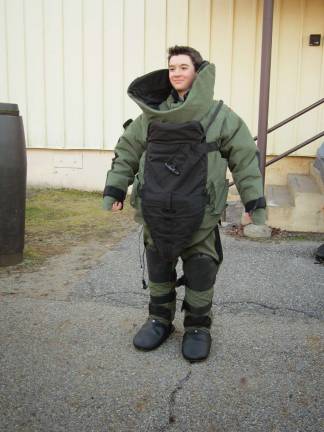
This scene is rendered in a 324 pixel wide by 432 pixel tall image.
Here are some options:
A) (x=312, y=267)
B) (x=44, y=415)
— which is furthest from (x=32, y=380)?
(x=312, y=267)

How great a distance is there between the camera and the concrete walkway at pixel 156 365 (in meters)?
2.28

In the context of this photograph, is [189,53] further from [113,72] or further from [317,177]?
[113,72]

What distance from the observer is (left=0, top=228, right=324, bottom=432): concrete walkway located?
2.28 metres

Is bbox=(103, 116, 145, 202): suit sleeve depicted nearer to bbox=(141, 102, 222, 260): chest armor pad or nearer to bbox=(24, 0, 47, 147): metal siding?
bbox=(141, 102, 222, 260): chest armor pad

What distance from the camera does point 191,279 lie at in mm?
2871

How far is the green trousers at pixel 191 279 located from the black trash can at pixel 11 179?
1.67m

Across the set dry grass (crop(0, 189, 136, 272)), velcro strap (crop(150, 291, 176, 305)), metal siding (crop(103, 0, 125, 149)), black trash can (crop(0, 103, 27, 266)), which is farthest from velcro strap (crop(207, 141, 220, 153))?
metal siding (crop(103, 0, 125, 149))

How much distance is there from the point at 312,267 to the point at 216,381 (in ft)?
7.19

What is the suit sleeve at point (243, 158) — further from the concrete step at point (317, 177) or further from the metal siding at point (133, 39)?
the metal siding at point (133, 39)

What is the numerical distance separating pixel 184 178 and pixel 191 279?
0.60 meters

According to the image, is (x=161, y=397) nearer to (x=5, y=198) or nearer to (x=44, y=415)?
(x=44, y=415)

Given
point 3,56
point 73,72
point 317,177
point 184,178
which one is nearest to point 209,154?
point 184,178

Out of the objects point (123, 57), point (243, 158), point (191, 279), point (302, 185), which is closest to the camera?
point (243, 158)

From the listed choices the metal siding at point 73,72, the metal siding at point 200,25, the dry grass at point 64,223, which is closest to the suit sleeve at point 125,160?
the dry grass at point 64,223
